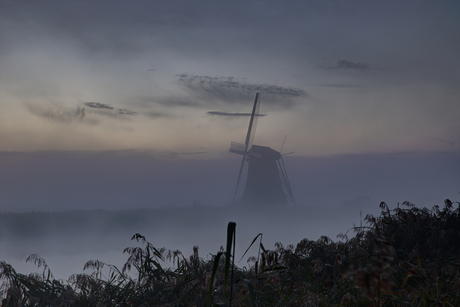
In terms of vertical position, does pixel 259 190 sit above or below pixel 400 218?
above

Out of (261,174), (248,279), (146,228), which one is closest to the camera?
(248,279)

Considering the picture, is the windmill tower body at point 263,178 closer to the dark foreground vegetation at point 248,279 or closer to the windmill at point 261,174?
the windmill at point 261,174

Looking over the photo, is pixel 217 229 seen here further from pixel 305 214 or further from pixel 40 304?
pixel 40 304

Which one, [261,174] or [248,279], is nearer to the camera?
[248,279]

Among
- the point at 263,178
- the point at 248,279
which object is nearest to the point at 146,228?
the point at 263,178

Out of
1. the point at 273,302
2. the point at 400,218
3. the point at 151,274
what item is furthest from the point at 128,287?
the point at 400,218

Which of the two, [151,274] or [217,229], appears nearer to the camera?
[151,274]

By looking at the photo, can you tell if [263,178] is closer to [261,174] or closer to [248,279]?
[261,174]

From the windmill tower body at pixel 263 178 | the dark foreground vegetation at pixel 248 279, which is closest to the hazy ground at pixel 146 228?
the windmill tower body at pixel 263 178

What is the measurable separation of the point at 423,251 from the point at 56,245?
106 meters

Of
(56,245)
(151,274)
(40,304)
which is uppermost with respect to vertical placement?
(151,274)

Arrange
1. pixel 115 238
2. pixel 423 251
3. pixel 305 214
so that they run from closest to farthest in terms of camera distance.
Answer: pixel 423 251 < pixel 115 238 < pixel 305 214

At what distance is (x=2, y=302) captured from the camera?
3.03 m

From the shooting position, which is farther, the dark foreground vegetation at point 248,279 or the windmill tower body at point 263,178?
the windmill tower body at point 263,178
